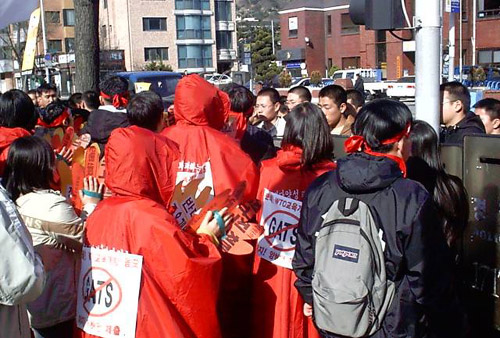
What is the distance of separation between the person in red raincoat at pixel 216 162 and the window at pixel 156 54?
5421cm

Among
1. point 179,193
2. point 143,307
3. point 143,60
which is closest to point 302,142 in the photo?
point 179,193

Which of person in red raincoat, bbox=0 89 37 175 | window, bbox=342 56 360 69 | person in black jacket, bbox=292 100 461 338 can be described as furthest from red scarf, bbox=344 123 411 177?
window, bbox=342 56 360 69

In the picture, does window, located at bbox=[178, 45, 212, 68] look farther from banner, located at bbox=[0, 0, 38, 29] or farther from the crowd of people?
banner, located at bbox=[0, 0, 38, 29]

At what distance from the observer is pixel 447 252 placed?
2.73 meters

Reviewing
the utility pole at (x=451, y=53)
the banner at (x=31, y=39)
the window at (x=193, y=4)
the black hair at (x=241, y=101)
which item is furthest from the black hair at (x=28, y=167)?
the window at (x=193, y=4)

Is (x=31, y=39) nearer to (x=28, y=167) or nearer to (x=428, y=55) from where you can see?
(x=28, y=167)

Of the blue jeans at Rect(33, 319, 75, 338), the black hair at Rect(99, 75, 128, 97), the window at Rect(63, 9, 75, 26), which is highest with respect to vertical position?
the window at Rect(63, 9, 75, 26)

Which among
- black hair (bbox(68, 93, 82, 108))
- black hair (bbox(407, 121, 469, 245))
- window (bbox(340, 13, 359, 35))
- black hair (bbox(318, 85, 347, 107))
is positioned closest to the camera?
black hair (bbox(407, 121, 469, 245))

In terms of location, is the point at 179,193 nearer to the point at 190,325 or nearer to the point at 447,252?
the point at 190,325

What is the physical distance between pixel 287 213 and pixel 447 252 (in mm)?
1175

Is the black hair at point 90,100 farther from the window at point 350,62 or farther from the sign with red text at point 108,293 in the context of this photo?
the window at point 350,62

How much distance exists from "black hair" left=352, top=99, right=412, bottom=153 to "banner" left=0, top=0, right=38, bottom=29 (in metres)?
2.32

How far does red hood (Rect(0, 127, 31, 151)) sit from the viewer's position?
4.87 meters

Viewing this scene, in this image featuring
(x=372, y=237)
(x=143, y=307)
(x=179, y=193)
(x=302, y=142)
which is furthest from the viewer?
(x=302, y=142)
